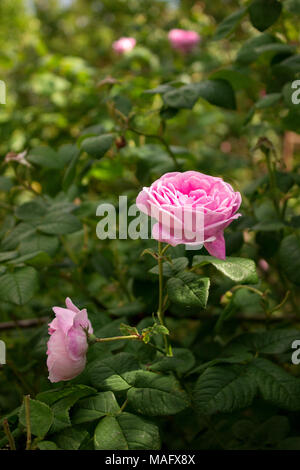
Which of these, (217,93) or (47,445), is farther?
(217,93)

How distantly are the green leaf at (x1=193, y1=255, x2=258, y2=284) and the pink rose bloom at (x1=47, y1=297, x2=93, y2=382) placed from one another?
7.8 inches

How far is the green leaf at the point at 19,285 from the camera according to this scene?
2.32 feet

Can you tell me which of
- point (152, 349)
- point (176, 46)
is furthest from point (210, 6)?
point (152, 349)

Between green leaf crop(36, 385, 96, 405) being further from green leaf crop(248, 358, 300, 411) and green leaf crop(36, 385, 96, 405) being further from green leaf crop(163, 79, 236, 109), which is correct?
green leaf crop(163, 79, 236, 109)

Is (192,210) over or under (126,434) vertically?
over

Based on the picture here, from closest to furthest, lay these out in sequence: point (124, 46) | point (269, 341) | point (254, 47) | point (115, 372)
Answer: point (115, 372)
point (269, 341)
point (254, 47)
point (124, 46)

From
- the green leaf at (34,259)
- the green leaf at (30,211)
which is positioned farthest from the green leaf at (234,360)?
the green leaf at (30,211)

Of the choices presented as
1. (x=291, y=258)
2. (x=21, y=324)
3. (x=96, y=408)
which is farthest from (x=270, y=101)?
(x=21, y=324)

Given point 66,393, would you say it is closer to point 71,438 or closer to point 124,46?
point 71,438

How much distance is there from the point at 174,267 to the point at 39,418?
280 millimetres

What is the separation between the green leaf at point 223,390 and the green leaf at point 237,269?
0.46 feet

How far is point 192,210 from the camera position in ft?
1.74
